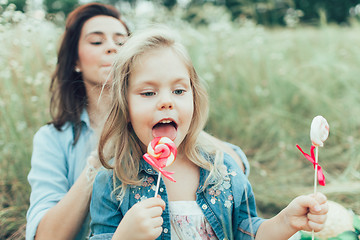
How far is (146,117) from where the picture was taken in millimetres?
1289

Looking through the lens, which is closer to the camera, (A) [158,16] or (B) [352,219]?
(B) [352,219]

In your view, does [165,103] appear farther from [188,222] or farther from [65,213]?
[65,213]

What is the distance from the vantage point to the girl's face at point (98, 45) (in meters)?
1.93

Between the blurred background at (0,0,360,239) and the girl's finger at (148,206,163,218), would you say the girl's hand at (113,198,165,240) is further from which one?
the blurred background at (0,0,360,239)

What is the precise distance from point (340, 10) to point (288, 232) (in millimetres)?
17221

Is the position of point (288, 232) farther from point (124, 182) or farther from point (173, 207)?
point (124, 182)

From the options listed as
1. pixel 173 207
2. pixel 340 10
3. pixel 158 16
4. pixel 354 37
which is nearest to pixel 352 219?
pixel 173 207

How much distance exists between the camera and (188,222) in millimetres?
1414

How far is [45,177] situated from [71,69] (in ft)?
2.39

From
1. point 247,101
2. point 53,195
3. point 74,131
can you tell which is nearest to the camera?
point 53,195

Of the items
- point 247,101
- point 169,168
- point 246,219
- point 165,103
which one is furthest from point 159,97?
point 247,101

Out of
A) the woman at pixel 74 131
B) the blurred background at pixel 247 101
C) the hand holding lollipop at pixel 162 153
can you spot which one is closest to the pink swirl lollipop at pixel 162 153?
the hand holding lollipop at pixel 162 153

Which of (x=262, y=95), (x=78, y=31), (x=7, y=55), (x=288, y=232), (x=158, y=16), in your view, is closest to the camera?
(x=288, y=232)

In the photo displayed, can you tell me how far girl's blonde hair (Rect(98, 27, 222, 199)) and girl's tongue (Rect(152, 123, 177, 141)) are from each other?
0.17 m
